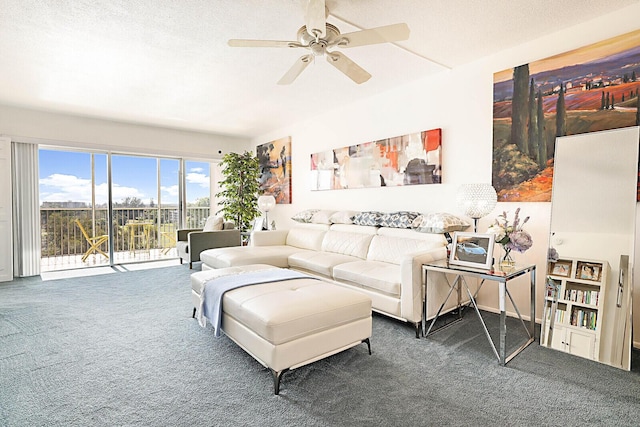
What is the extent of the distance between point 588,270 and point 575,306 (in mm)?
283

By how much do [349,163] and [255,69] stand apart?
1.83m

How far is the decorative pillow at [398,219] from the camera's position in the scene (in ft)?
11.6

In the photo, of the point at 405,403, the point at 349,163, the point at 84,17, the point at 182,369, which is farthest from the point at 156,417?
the point at 349,163

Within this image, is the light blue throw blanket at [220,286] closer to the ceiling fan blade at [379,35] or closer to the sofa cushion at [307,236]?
the sofa cushion at [307,236]

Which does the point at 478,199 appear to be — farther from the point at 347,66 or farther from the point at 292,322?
the point at 292,322

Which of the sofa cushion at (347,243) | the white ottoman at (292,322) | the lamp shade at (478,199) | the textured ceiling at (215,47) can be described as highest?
the textured ceiling at (215,47)

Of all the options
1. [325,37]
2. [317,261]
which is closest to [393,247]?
[317,261]

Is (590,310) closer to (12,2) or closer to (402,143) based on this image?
(402,143)

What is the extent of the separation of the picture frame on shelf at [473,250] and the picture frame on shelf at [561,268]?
621 millimetres

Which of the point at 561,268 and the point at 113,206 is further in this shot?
the point at 113,206

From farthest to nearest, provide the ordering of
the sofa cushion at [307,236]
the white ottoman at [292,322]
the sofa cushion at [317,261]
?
the sofa cushion at [307,236] < the sofa cushion at [317,261] < the white ottoman at [292,322]

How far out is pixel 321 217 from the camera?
15.3 ft

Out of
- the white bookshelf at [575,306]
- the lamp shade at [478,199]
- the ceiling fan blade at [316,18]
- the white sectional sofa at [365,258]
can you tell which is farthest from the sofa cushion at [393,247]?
the ceiling fan blade at [316,18]

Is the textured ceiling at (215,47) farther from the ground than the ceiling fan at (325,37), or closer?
farther from the ground
